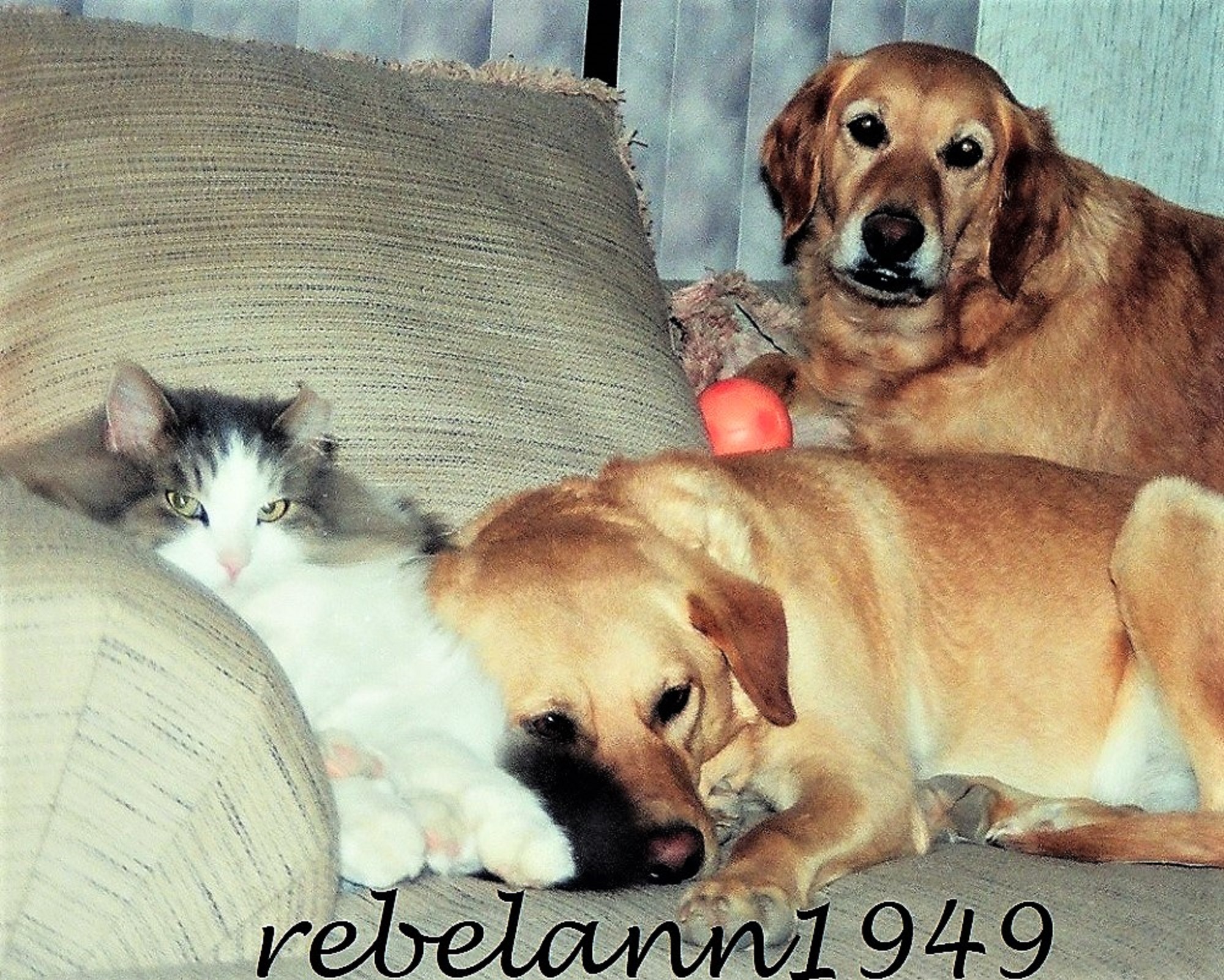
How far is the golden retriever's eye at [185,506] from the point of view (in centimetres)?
205

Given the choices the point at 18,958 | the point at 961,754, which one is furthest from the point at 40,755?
the point at 961,754

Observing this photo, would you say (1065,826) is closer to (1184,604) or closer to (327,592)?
(1184,604)

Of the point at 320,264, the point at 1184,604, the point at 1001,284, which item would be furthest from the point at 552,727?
the point at 1001,284

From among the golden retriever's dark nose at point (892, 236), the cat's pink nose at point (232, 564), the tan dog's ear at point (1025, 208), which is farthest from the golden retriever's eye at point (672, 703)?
the tan dog's ear at point (1025, 208)

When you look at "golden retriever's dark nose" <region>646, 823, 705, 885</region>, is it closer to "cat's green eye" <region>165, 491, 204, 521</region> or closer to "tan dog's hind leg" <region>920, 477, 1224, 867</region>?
"tan dog's hind leg" <region>920, 477, 1224, 867</region>

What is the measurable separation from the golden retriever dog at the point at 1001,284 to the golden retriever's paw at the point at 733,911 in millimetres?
1549

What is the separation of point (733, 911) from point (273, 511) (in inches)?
30.9

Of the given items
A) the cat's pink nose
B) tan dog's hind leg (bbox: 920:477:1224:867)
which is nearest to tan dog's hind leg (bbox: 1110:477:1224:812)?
tan dog's hind leg (bbox: 920:477:1224:867)

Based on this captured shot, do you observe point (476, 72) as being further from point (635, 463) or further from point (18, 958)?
point (18, 958)

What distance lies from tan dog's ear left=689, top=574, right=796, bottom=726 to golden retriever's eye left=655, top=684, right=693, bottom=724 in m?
0.07

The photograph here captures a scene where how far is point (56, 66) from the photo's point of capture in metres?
2.56

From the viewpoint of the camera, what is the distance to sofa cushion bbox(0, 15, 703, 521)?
7.84 ft

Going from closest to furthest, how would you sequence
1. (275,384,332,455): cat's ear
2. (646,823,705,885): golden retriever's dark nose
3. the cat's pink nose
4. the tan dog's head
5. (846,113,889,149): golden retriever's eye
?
(646,823,705,885): golden retriever's dark nose < the tan dog's head < the cat's pink nose < (275,384,332,455): cat's ear < (846,113,889,149): golden retriever's eye

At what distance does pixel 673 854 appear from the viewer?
1828 millimetres
